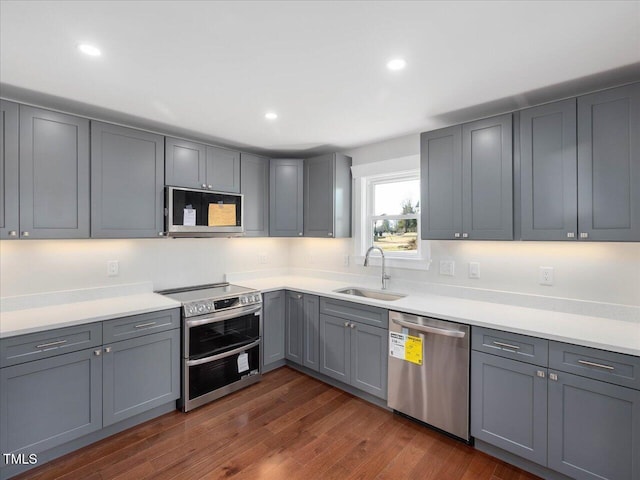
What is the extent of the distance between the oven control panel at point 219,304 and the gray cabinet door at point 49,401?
671 millimetres

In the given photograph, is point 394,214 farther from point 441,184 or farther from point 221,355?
point 221,355

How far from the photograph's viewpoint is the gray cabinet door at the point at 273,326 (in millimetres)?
3250

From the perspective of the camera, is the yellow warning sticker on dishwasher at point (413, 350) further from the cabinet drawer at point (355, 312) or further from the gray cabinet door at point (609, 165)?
the gray cabinet door at point (609, 165)

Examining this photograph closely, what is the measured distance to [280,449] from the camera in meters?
2.19

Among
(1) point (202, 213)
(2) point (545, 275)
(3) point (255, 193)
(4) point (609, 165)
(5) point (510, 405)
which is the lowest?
(5) point (510, 405)

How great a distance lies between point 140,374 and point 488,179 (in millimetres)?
2969

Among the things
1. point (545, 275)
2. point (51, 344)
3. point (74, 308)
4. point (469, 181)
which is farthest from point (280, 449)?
point (469, 181)

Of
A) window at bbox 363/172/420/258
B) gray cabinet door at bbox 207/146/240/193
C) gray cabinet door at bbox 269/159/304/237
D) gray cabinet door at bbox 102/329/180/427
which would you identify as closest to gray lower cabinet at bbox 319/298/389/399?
window at bbox 363/172/420/258

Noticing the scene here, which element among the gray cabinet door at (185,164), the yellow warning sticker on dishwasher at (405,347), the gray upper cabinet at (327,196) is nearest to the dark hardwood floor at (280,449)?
the yellow warning sticker on dishwasher at (405,347)

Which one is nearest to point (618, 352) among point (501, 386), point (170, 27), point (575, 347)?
point (575, 347)

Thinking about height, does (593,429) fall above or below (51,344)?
below

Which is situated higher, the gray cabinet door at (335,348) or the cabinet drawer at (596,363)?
the cabinet drawer at (596,363)

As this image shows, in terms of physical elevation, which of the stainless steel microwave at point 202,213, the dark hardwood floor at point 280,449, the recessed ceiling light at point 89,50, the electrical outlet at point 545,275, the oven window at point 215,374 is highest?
the recessed ceiling light at point 89,50

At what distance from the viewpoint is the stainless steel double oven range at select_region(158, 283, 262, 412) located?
2.63 metres
